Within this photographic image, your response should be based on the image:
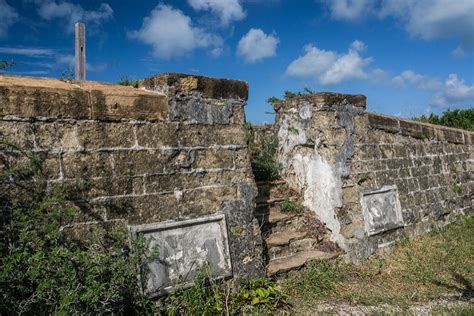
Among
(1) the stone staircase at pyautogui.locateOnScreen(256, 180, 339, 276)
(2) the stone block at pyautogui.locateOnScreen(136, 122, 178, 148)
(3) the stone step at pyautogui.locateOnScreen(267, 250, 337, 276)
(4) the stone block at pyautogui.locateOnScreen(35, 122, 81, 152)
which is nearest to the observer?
(4) the stone block at pyautogui.locateOnScreen(35, 122, 81, 152)

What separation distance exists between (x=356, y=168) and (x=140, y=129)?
3165 mm

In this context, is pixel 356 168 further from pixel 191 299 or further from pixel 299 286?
pixel 191 299

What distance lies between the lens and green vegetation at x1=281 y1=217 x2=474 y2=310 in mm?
4414

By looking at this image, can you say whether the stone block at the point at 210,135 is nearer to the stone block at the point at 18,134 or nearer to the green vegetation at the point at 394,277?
the stone block at the point at 18,134

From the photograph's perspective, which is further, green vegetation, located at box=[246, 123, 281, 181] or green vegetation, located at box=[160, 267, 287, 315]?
green vegetation, located at box=[246, 123, 281, 181]

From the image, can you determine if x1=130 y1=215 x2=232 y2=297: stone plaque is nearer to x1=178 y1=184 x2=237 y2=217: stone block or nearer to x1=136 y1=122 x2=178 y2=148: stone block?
x1=178 y1=184 x2=237 y2=217: stone block

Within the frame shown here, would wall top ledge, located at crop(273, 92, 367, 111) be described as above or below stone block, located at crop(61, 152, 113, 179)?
above

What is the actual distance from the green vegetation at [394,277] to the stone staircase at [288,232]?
0.52ft

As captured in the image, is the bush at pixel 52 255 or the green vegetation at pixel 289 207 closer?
the bush at pixel 52 255

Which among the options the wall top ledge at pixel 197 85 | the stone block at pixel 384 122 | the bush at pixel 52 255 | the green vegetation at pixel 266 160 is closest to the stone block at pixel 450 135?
the stone block at pixel 384 122

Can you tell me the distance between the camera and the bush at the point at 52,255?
2.76m

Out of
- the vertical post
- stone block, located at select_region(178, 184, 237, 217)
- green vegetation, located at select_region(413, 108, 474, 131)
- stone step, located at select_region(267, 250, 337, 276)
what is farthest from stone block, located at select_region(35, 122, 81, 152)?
green vegetation, located at select_region(413, 108, 474, 131)

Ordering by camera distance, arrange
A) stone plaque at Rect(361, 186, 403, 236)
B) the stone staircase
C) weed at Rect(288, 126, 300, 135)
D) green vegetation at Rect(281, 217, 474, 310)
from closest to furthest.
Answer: green vegetation at Rect(281, 217, 474, 310)
the stone staircase
stone plaque at Rect(361, 186, 403, 236)
weed at Rect(288, 126, 300, 135)

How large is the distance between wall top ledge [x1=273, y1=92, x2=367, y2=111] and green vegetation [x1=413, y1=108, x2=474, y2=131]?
23.9 feet
